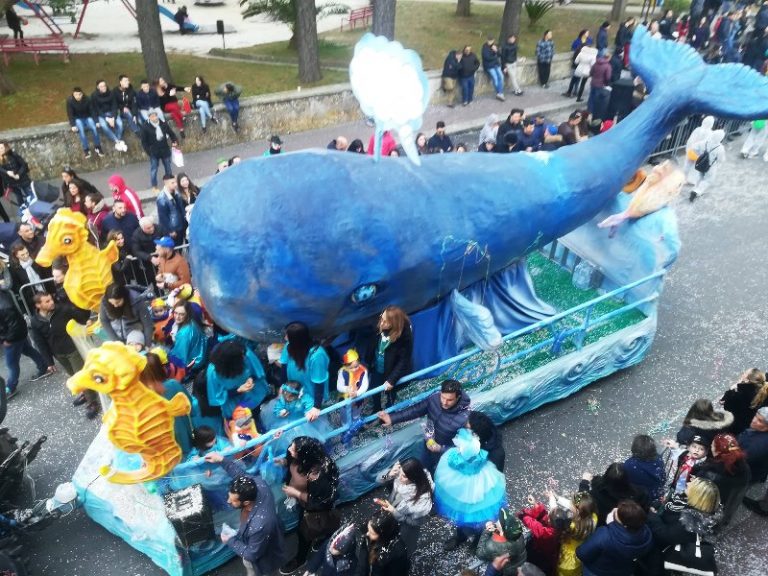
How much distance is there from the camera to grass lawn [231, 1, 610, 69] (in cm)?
1717

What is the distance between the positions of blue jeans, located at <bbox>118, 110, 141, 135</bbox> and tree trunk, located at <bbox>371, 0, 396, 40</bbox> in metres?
5.00

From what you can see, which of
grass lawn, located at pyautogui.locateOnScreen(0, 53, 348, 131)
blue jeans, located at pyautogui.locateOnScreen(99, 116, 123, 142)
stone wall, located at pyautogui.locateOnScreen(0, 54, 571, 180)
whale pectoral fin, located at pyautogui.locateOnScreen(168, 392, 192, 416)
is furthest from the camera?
grass lawn, located at pyautogui.locateOnScreen(0, 53, 348, 131)

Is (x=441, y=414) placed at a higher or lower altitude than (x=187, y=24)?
lower

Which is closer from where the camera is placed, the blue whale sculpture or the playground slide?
the blue whale sculpture

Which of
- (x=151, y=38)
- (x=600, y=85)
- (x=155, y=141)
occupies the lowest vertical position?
(x=155, y=141)

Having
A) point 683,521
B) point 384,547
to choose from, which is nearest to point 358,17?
point 683,521

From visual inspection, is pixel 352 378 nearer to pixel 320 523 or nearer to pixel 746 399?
pixel 320 523

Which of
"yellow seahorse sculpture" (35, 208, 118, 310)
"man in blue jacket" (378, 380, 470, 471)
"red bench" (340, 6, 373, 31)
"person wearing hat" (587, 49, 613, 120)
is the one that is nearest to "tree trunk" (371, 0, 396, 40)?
"person wearing hat" (587, 49, 613, 120)

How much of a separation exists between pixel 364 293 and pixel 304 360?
72cm

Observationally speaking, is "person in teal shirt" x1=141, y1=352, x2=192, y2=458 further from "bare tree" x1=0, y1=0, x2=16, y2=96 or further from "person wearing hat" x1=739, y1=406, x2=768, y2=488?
"bare tree" x1=0, y1=0, x2=16, y2=96

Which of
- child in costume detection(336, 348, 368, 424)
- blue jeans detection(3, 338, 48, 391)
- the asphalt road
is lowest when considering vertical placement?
the asphalt road

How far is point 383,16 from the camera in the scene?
12.6 m

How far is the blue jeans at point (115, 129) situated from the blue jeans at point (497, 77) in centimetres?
813

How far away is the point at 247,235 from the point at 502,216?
234 centimetres
